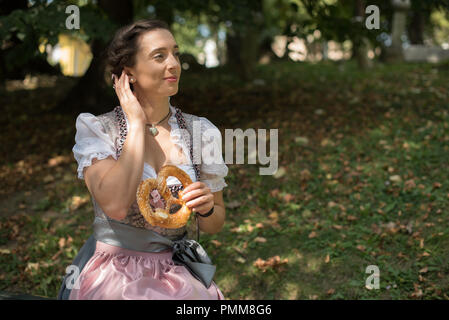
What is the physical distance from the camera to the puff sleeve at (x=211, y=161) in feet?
8.09

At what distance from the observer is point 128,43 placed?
2297mm

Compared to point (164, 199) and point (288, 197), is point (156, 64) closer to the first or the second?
point (164, 199)

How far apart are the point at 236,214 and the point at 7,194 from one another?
272 centimetres

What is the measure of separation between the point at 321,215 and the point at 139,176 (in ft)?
10.5

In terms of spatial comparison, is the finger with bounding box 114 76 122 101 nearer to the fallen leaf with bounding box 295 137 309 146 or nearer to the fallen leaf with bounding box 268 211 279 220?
the fallen leaf with bounding box 268 211 279 220

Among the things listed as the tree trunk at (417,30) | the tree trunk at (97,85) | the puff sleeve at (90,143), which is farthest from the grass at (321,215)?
the tree trunk at (417,30)

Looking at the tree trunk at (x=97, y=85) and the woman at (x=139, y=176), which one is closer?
the woman at (x=139, y=176)

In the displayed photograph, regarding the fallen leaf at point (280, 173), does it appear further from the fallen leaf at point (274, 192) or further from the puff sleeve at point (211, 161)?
the puff sleeve at point (211, 161)

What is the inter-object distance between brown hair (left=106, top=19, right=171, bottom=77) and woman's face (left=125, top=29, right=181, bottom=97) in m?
0.02

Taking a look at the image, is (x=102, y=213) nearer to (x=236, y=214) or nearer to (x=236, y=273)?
(x=236, y=273)

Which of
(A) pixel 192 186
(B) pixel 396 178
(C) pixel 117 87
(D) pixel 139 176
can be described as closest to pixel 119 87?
(C) pixel 117 87

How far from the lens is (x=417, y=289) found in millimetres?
3904
